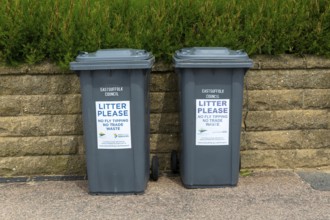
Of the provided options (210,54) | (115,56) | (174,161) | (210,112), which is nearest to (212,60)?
(210,54)

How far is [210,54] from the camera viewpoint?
5.14 m

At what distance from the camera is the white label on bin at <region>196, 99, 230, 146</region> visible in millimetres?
5180

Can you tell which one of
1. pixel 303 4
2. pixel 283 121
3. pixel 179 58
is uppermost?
pixel 303 4

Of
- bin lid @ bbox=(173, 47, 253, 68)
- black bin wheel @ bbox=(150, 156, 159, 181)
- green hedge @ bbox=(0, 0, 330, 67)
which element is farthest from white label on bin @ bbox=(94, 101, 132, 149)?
green hedge @ bbox=(0, 0, 330, 67)

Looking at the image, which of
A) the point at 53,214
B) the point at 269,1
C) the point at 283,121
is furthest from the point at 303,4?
the point at 53,214

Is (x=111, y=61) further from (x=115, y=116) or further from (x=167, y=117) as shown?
(x=167, y=117)

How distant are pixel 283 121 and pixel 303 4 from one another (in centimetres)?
130

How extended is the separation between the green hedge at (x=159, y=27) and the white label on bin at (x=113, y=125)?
2.75ft

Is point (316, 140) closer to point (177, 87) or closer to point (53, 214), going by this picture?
point (177, 87)

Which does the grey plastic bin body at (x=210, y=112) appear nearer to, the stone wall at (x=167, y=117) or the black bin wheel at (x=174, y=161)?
the black bin wheel at (x=174, y=161)

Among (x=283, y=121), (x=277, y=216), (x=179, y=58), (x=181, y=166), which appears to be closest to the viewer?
(x=277, y=216)

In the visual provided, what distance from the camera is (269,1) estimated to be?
19.8 ft

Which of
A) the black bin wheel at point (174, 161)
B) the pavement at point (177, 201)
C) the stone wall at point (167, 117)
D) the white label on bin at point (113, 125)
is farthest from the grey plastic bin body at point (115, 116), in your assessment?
the stone wall at point (167, 117)

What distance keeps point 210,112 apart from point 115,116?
2.96 ft
